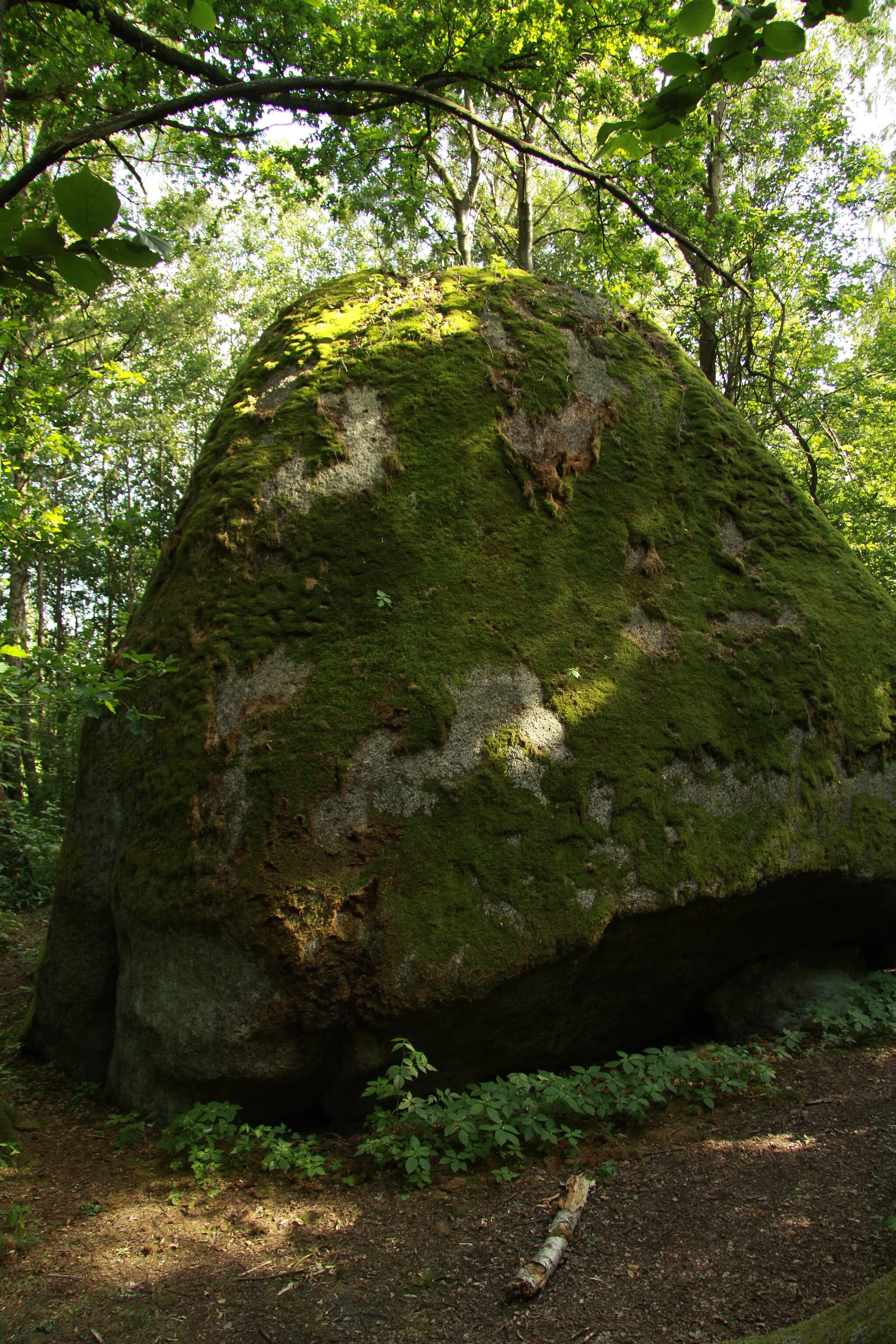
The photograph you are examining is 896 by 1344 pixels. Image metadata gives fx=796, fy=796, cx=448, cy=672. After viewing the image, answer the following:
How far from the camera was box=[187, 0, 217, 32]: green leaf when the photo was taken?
181 cm

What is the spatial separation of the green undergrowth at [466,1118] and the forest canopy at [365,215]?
2232 mm

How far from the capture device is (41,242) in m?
1.38

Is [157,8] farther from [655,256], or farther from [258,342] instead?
[655,256]

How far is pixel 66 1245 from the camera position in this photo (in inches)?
134

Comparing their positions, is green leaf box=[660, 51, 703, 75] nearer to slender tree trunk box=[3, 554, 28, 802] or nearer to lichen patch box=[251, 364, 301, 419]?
lichen patch box=[251, 364, 301, 419]

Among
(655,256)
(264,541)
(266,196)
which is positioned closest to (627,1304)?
(264,541)

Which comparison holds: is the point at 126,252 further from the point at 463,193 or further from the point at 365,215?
the point at 365,215

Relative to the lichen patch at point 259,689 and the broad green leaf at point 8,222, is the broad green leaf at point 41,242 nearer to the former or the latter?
the broad green leaf at point 8,222

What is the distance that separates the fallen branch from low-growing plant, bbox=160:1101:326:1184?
1231mm

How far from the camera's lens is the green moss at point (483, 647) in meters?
4.61

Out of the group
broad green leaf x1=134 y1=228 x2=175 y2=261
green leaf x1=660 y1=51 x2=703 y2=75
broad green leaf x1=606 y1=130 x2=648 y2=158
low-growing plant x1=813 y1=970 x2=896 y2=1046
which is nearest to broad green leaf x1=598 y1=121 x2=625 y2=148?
broad green leaf x1=606 y1=130 x2=648 y2=158

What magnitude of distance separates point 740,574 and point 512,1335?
5.15 metres

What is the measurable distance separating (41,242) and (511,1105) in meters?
4.27

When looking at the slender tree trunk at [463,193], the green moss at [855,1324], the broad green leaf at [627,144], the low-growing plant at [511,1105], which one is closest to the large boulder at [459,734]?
the low-growing plant at [511,1105]
